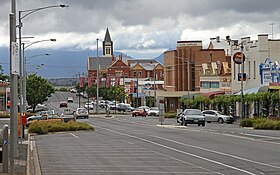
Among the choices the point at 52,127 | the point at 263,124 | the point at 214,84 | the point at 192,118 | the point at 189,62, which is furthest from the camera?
the point at 189,62

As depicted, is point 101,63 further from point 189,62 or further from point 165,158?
point 165,158

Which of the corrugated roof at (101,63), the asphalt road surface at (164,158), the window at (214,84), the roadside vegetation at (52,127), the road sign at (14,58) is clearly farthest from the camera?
the corrugated roof at (101,63)

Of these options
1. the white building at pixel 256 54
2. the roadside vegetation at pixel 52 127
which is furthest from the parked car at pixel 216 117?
the roadside vegetation at pixel 52 127

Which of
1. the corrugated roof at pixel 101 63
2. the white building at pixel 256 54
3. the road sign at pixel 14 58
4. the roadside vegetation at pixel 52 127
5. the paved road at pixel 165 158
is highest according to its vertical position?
the corrugated roof at pixel 101 63

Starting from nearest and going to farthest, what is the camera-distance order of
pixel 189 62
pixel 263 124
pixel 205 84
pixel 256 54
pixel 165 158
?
1. pixel 165 158
2. pixel 263 124
3. pixel 256 54
4. pixel 205 84
5. pixel 189 62

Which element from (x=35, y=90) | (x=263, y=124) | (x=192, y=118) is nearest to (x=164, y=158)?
(x=263, y=124)

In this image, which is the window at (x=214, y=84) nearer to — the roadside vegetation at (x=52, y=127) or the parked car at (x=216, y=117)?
the parked car at (x=216, y=117)

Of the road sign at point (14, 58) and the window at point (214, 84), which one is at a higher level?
the window at point (214, 84)

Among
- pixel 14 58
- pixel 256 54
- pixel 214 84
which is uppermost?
pixel 256 54

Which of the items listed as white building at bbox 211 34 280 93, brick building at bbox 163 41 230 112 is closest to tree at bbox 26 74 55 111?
brick building at bbox 163 41 230 112

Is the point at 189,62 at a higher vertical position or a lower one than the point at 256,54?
higher

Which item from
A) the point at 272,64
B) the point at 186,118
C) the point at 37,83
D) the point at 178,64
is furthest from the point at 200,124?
the point at 178,64

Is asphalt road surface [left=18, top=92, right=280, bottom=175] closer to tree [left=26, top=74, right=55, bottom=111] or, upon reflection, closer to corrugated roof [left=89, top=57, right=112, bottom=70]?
tree [left=26, top=74, right=55, bottom=111]

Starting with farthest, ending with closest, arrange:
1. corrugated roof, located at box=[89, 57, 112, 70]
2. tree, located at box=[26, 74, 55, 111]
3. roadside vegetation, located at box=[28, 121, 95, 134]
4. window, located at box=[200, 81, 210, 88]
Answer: corrugated roof, located at box=[89, 57, 112, 70], tree, located at box=[26, 74, 55, 111], window, located at box=[200, 81, 210, 88], roadside vegetation, located at box=[28, 121, 95, 134]
